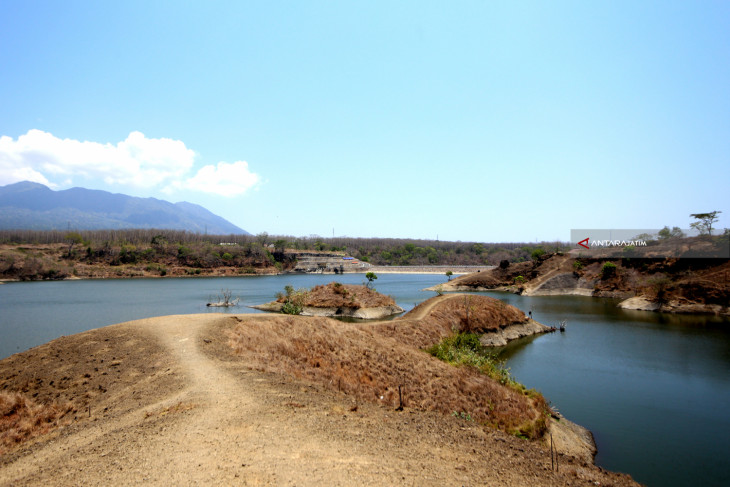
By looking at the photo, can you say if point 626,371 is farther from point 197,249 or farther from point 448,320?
point 197,249

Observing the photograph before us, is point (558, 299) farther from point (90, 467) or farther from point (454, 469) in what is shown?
point (90, 467)

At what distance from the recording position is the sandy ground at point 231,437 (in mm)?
7453

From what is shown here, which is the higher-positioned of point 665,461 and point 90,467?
point 90,467

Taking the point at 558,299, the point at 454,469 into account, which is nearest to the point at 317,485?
the point at 454,469

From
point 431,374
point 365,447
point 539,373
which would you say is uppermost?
point 365,447

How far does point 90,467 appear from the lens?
7523mm

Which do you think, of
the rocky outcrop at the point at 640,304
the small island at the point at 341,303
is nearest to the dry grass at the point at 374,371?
the small island at the point at 341,303

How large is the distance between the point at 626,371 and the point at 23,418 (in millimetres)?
31191

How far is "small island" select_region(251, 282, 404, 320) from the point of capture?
159 feet

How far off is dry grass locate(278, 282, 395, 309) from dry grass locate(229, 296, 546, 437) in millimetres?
25516

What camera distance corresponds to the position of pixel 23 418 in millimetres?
11328

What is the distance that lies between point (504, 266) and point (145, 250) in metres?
109

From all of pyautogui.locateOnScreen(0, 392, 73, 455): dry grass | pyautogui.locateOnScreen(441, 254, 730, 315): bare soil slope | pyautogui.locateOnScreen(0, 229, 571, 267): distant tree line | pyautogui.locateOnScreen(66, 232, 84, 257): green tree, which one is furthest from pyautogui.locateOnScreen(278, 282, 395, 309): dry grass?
pyautogui.locateOnScreen(66, 232, 84, 257): green tree

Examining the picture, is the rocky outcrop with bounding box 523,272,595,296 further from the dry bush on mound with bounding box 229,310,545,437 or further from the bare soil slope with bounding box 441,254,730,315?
the dry bush on mound with bounding box 229,310,545,437
